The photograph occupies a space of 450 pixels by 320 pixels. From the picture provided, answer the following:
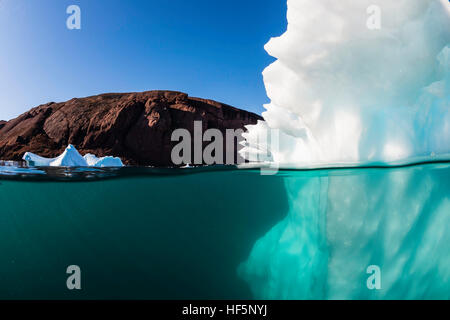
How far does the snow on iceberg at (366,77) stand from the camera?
3518 mm

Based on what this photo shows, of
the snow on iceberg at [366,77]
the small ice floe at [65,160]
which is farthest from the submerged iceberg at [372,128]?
the small ice floe at [65,160]

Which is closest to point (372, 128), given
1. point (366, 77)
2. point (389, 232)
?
point (366, 77)

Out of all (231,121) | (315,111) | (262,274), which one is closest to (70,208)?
(262,274)

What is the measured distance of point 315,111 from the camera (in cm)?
419

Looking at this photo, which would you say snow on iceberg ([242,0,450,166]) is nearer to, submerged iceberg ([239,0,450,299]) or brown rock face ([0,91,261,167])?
submerged iceberg ([239,0,450,299])

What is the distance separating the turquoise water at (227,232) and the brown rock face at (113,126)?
1286cm

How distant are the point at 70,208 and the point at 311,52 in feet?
45.1

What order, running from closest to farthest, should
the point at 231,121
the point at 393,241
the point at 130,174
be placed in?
the point at 393,241, the point at 130,174, the point at 231,121

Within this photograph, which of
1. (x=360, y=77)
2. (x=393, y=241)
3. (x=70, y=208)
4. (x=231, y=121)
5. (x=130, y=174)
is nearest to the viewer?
(x=360, y=77)

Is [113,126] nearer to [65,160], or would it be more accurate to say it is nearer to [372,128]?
[65,160]

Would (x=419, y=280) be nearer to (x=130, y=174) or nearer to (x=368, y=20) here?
(x=368, y=20)

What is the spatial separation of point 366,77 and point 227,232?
11.1 meters

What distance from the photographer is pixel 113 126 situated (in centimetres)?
2606
